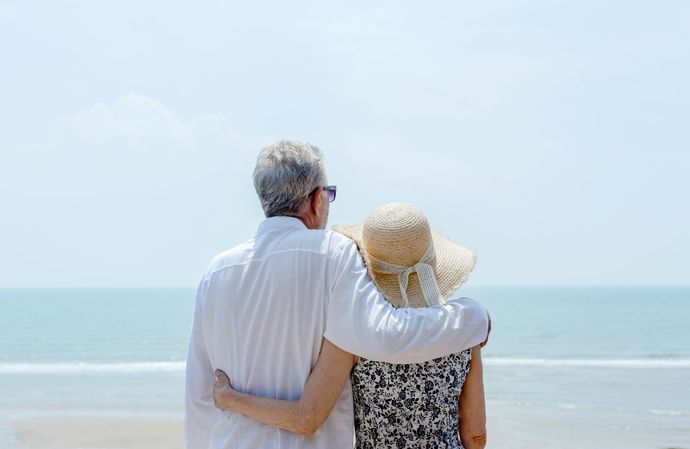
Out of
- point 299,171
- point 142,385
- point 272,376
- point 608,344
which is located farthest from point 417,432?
point 608,344

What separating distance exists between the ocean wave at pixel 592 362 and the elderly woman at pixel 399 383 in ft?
50.7

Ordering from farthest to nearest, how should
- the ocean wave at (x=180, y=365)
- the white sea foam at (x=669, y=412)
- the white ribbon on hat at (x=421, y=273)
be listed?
the ocean wave at (x=180, y=365) → the white sea foam at (x=669, y=412) → the white ribbon on hat at (x=421, y=273)

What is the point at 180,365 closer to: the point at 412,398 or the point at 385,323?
the point at 412,398

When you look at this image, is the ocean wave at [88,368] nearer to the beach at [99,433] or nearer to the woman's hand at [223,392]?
the beach at [99,433]

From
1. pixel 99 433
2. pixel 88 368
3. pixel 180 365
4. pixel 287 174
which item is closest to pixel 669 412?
pixel 99 433

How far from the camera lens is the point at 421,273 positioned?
7.17 feet

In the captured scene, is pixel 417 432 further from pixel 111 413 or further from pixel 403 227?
pixel 111 413

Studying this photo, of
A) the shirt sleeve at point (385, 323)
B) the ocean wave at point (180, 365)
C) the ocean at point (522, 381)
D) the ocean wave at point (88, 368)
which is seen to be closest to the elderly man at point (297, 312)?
the shirt sleeve at point (385, 323)

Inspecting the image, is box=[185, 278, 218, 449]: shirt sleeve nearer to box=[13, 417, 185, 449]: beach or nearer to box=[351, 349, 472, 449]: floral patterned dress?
box=[351, 349, 472, 449]: floral patterned dress

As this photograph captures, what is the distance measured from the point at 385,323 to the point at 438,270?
0.29 m

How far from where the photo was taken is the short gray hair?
7.01 ft

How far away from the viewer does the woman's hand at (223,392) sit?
220cm

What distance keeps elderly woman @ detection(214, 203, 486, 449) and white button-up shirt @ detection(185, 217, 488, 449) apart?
45 mm

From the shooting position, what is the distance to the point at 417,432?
216 centimetres
